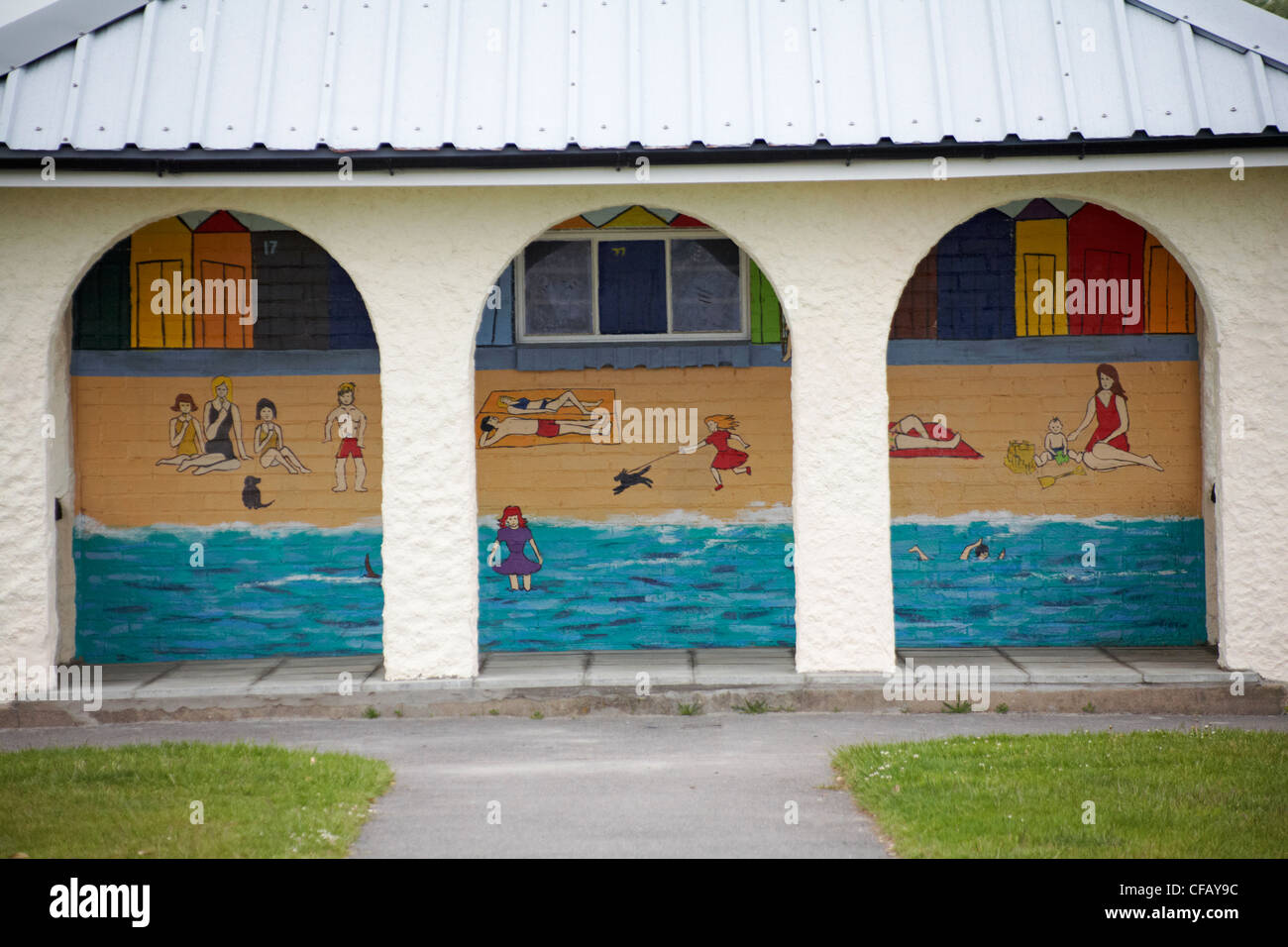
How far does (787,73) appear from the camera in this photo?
8.96 metres

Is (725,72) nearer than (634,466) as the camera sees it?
Yes

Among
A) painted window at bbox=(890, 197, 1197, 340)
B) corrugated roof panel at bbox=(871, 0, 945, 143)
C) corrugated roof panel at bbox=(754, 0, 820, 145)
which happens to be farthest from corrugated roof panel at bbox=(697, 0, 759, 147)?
painted window at bbox=(890, 197, 1197, 340)

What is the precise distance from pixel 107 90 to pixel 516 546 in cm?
432

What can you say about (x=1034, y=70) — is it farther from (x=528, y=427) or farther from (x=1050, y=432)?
(x=528, y=427)

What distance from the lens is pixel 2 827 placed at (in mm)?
6133

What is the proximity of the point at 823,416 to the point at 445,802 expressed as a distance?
3658mm

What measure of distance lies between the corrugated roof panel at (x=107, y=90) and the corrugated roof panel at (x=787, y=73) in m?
4.03

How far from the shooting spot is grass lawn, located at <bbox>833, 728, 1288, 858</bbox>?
18.8 ft

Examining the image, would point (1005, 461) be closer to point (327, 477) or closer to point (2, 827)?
point (327, 477)

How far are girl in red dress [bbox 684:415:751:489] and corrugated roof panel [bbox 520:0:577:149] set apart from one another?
2.76m

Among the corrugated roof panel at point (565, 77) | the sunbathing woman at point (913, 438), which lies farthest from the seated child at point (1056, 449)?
the corrugated roof panel at point (565, 77)

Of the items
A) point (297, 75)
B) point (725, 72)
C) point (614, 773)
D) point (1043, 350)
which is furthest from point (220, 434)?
point (1043, 350)

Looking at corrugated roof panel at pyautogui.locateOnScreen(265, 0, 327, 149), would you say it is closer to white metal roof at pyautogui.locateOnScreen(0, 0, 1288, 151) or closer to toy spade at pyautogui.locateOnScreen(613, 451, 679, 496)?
white metal roof at pyautogui.locateOnScreen(0, 0, 1288, 151)
